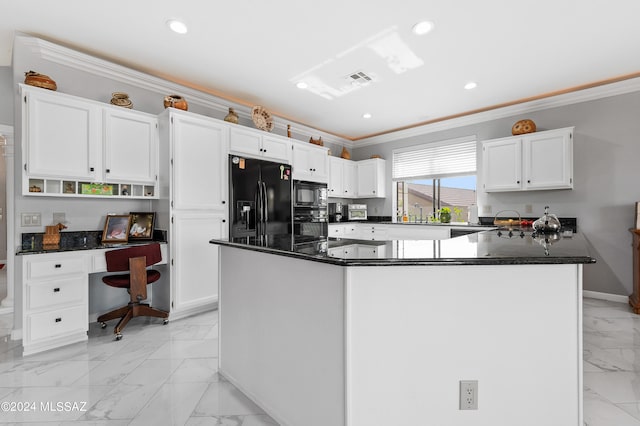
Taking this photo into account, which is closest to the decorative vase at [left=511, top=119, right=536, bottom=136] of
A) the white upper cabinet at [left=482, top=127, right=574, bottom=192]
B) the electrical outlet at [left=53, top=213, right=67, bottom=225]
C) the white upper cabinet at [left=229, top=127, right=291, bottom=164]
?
the white upper cabinet at [left=482, top=127, right=574, bottom=192]

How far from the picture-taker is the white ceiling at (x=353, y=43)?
7.43 feet

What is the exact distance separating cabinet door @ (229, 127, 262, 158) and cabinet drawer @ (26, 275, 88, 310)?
204 cm

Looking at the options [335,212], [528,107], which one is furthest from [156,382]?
[528,107]

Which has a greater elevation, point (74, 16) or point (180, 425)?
point (74, 16)

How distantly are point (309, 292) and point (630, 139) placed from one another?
4.56 meters

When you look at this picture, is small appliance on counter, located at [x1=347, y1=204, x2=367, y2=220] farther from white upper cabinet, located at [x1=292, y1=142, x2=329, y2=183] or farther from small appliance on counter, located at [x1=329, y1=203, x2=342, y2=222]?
white upper cabinet, located at [x1=292, y1=142, x2=329, y2=183]

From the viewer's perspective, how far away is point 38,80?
8.29 feet

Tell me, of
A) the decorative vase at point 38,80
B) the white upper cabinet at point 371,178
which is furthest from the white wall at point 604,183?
the decorative vase at point 38,80

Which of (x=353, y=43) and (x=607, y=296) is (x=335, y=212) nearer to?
(x=353, y=43)

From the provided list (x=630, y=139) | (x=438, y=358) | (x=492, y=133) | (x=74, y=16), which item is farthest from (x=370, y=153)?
(x=438, y=358)

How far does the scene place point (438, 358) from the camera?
4.14 ft

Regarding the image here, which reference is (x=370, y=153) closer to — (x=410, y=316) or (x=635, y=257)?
(x=635, y=257)

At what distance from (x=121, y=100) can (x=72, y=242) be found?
58.8 inches

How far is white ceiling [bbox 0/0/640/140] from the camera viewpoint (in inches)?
89.2
